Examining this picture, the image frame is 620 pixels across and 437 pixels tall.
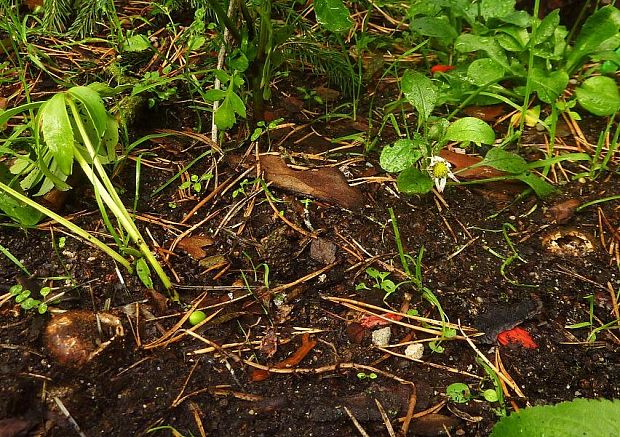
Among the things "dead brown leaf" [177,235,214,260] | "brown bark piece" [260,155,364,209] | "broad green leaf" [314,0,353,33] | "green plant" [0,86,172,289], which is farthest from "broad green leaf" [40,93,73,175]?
"broad green leaf" [314,0,353,33]

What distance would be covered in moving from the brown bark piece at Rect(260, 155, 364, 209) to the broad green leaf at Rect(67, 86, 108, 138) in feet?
1.79

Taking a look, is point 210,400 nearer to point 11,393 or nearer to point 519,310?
point 11,393

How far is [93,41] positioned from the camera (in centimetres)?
230

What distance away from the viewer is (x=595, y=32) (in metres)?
2.08

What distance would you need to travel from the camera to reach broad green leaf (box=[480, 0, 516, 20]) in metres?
2.14

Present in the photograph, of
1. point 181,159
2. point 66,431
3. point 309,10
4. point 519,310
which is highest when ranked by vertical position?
point 309,10

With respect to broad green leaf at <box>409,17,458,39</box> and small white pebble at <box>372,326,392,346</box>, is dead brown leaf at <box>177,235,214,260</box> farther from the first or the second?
broad green leaf at <box>409,17,458,39</box>

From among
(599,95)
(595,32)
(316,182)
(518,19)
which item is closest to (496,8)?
(518,19)

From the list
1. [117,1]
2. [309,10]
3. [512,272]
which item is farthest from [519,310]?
[117,1]

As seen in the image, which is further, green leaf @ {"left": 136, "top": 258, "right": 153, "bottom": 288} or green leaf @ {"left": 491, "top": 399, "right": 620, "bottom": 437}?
green leaf @ {"left": 136, "top": 258, "right": 153, "bottom": 288}

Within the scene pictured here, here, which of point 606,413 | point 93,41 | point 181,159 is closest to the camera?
point 606,413

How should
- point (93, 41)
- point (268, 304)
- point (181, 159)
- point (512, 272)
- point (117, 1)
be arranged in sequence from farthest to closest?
point (117, 1)
point (93, 41)
point (181, 159)
point (512, 272)
point (268, 304)

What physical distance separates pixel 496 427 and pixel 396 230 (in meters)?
0.61

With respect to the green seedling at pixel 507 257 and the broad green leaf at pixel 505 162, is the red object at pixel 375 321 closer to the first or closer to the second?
the green seedling at pixel 507 257
